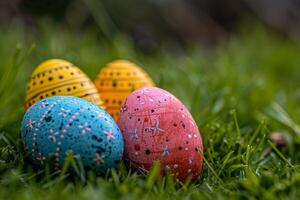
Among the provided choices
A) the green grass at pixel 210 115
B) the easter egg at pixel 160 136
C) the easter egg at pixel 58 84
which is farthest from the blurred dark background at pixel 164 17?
the easter egg at pixel 160 136

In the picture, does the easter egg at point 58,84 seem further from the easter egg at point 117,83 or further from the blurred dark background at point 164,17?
the blurred dark background at point 164,17

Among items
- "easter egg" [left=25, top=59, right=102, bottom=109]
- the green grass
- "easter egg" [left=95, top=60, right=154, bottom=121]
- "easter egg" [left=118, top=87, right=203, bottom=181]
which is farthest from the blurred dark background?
"easter egg" [left=118, top=87, right=203, bottom=181]

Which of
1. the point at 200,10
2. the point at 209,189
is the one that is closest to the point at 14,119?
the point at 209,189

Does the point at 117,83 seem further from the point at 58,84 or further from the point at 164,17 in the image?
the point at 164,17

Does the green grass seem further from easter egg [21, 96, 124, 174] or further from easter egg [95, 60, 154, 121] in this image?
easter egg [95, 60, 154, 121]

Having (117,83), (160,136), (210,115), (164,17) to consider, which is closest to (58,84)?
(117,83)

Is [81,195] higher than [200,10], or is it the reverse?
[200,10]

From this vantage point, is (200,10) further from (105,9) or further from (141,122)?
(141,122)
